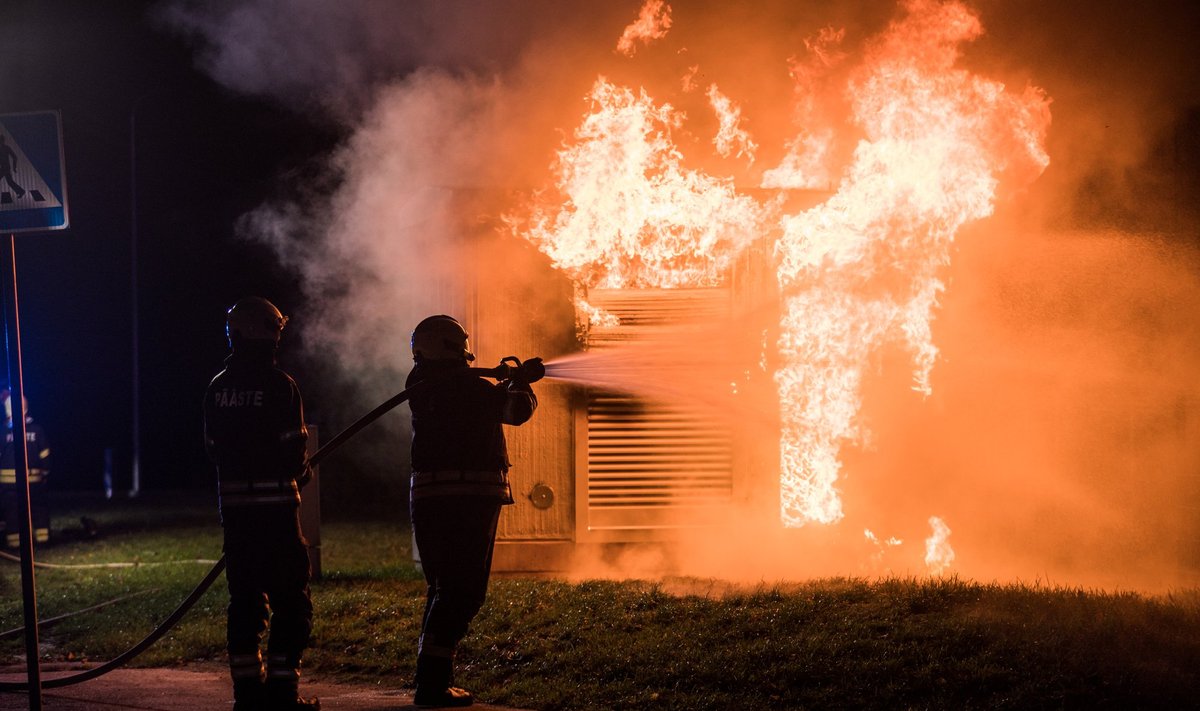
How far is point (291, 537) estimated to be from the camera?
16.9ft

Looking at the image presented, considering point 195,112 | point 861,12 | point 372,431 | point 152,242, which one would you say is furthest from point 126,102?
point 861,12

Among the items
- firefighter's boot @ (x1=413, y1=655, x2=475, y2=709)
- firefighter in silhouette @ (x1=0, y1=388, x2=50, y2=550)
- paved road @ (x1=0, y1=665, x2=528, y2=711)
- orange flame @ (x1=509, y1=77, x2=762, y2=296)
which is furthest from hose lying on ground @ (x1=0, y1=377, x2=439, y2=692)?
firefighter in silhouette @ (x1=0, y1=388, x2=50, y2=550)

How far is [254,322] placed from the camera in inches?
207

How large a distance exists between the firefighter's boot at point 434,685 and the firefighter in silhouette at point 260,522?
57 centimetres

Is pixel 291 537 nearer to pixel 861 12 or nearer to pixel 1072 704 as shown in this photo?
pixel 1072 704

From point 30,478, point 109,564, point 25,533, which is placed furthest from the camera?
point 30,478

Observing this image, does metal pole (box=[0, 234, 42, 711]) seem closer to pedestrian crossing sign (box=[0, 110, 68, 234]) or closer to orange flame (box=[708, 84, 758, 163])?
pedestrian crossing sign (box=[0, 110, 68, 234])

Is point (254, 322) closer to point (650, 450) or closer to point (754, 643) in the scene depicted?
point (754, 643)

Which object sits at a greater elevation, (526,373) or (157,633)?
(526,373)

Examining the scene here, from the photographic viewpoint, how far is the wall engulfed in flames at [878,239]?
29.1ft

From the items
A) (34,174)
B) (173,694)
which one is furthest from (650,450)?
(34,174)

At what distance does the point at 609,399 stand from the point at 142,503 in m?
14.5

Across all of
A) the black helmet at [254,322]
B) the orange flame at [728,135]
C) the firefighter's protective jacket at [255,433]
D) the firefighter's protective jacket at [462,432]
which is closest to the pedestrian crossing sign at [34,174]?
the black helmet at [254,322]

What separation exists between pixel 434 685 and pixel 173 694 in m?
1.83
